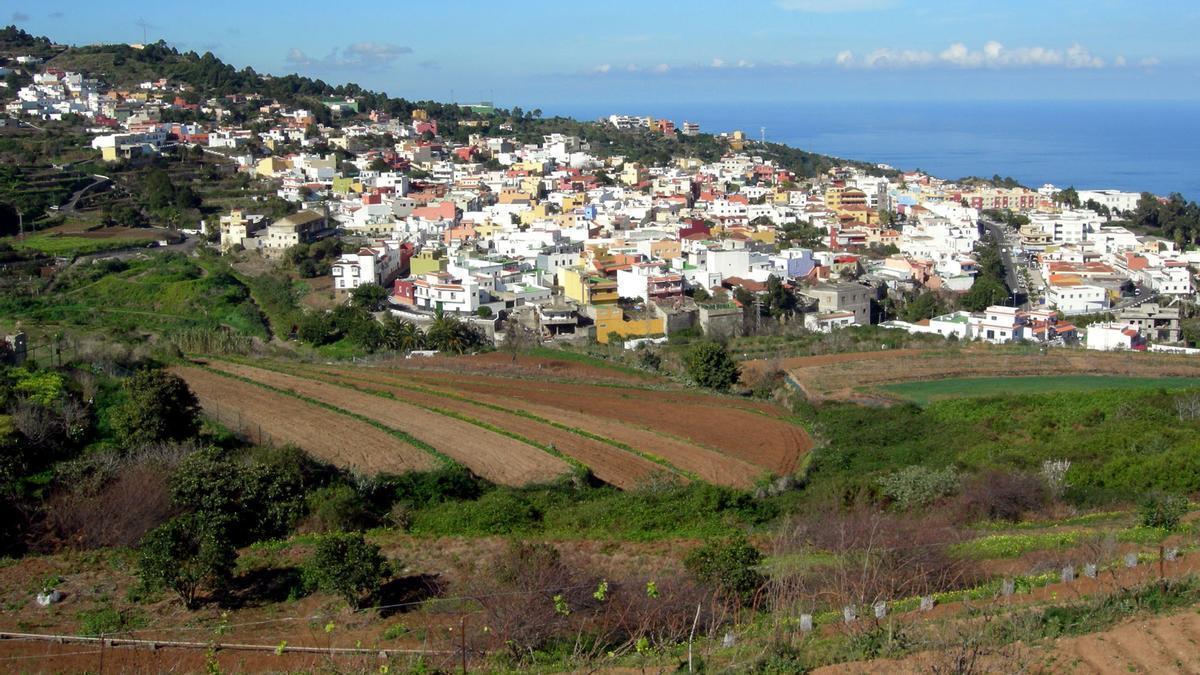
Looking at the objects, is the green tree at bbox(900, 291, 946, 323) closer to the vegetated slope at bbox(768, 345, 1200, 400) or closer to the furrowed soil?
the vegetated slope at bbox(768, 345, 1200, 400)

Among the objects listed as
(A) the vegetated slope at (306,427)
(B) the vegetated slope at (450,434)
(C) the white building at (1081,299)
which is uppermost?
(C) the white building at (1081,299)

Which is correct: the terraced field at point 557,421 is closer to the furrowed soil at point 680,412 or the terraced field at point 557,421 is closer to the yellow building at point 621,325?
the furrowed soil at point 680,412

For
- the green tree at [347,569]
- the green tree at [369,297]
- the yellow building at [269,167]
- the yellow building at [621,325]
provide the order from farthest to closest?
the yellow building at [269,167] < the green tree at [369,297] < the yellow building at [621,325] < the green tree at [347,569]

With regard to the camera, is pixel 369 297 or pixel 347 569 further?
pixel 369 297

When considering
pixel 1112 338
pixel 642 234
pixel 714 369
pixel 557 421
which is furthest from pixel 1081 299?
pixel 557 421

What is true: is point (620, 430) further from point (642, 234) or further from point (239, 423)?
point (642, 234)

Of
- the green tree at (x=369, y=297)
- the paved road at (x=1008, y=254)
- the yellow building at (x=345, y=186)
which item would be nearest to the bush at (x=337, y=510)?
the green tree at (x=369, y=297)

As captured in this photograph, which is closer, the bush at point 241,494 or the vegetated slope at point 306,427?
the bush at point 241,494
